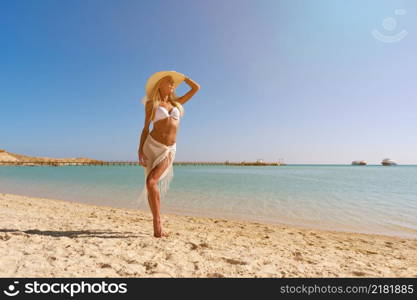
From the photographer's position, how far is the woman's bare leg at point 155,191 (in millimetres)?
3980

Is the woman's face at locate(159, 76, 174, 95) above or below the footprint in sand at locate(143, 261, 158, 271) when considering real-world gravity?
above

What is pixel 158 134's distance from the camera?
4.02 metres

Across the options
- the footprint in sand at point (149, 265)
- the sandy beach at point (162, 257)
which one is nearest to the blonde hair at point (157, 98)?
the sandy beach at point (162, 257)

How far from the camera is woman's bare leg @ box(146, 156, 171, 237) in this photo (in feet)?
13.1

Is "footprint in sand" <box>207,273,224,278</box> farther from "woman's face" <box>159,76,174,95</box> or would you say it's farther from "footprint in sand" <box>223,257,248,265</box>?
"woman's face" <box>159,76,174,95</box>

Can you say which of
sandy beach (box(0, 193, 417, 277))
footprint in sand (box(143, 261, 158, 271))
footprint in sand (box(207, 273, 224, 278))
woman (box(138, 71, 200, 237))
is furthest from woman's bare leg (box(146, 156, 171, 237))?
footprint in sand (box(207, 273, 224, 278))

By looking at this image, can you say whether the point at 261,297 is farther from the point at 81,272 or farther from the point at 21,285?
the point at 21,285

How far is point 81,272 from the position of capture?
2.42m

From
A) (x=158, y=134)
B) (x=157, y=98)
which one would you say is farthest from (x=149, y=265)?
(x=157, y=98)

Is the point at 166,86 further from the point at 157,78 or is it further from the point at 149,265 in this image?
the point at 149,265

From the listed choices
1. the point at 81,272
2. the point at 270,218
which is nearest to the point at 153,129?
the point at 81,272

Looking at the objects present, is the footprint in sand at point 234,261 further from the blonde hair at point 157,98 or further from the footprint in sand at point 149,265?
the blonde hair at point 157,98

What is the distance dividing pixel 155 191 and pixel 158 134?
3.11 feet

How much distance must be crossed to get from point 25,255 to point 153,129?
2.34 m
